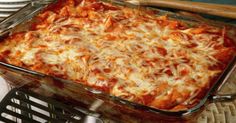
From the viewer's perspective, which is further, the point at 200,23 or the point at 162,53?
the point at 200,23

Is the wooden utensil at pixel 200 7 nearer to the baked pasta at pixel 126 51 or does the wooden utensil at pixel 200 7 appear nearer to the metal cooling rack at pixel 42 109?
the baked pasta at pixel 126 51

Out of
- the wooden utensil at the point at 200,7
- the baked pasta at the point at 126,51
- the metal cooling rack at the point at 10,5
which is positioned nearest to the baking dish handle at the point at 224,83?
the baked pasta at the point at 126,51

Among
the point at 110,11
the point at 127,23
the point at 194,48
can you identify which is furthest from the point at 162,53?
the point at 110,11

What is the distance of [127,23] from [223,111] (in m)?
0.47

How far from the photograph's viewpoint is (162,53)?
51.5 inches

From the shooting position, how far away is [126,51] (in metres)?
1.33

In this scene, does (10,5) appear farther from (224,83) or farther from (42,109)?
(224,83)

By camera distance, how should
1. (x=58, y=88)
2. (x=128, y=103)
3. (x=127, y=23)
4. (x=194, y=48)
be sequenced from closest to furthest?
(x=128, y=103), (x=58, y=88), (x=194, y=48), (x=127, y=23)

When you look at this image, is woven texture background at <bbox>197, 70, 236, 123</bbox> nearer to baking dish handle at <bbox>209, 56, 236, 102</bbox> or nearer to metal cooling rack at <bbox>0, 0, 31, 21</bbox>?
baking dish handle at <bbox>209, 56, 236, 102</bbox>

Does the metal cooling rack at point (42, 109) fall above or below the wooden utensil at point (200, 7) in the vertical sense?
below

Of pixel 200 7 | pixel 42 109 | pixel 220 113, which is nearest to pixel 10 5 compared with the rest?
pixel 42 109

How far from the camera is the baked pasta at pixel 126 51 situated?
3.86 ft

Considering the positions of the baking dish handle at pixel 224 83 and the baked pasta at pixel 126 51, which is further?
the baked pasta at pixel 126 51

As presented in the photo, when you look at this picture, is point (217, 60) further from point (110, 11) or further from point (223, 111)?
point (110, 11)
